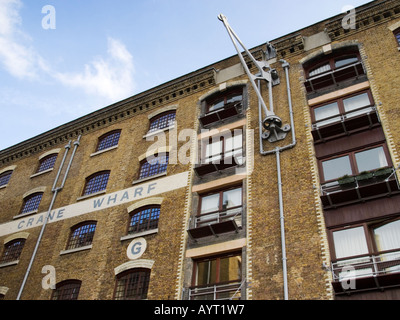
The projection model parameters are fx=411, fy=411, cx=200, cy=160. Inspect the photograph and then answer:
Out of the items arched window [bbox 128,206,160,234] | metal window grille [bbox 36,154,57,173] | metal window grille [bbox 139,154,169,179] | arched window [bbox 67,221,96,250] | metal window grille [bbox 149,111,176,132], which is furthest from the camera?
metal window grille [bbox 36,154,57,173]

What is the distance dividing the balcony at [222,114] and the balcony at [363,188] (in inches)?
290

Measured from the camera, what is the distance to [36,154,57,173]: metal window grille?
27.6m

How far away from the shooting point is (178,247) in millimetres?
17328

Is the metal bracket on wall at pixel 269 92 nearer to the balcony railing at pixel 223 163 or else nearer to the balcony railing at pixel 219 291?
the balcony railing at pixel 223 163

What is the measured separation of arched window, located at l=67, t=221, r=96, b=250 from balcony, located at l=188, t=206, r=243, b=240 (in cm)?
606

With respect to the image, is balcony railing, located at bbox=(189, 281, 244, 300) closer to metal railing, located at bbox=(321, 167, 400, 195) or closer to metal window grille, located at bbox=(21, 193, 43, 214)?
metal railing, located at bbox=(321, 167, 400, 195)

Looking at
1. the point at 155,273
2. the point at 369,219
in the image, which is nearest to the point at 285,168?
the point at 369,219

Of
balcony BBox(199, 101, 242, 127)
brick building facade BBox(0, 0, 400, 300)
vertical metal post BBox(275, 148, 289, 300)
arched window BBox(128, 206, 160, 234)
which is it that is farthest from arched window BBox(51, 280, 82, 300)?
balcony BBox(199, 101, 242, 127)

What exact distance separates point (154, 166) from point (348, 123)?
10110 millimetres

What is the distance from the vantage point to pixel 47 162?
28.0 metres

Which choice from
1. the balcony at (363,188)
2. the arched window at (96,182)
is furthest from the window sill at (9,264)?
the balcony at (363,188)

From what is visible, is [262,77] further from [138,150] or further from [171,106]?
[138,150]

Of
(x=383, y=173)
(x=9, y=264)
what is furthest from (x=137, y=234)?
(x=383, y=173)
